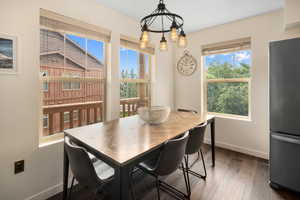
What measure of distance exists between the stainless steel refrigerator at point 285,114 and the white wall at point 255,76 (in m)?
0.88

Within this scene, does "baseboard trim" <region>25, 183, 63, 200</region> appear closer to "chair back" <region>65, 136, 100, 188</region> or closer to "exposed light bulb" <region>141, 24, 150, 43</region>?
"chair back" <region>65, 136, 100, 188</region>

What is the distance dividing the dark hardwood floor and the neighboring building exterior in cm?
107

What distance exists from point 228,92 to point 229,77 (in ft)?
0.96

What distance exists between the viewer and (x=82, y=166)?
1.14 metres

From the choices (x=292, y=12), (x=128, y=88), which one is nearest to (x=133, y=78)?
(x=128, y=88)

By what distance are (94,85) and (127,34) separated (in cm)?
103

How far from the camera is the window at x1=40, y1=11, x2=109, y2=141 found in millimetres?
1812

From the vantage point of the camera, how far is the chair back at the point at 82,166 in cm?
109

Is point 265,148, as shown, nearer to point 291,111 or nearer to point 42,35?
point 291,111

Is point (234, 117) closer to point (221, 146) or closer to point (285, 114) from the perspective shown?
point (221, 146)

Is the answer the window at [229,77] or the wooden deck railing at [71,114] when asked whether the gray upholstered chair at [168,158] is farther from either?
the window at [229,77]

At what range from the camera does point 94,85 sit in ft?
7.45

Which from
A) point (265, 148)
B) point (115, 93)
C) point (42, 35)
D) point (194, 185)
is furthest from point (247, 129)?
point (42, 35)

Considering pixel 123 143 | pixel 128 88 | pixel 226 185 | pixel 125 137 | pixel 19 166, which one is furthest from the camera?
pixel 128 88
